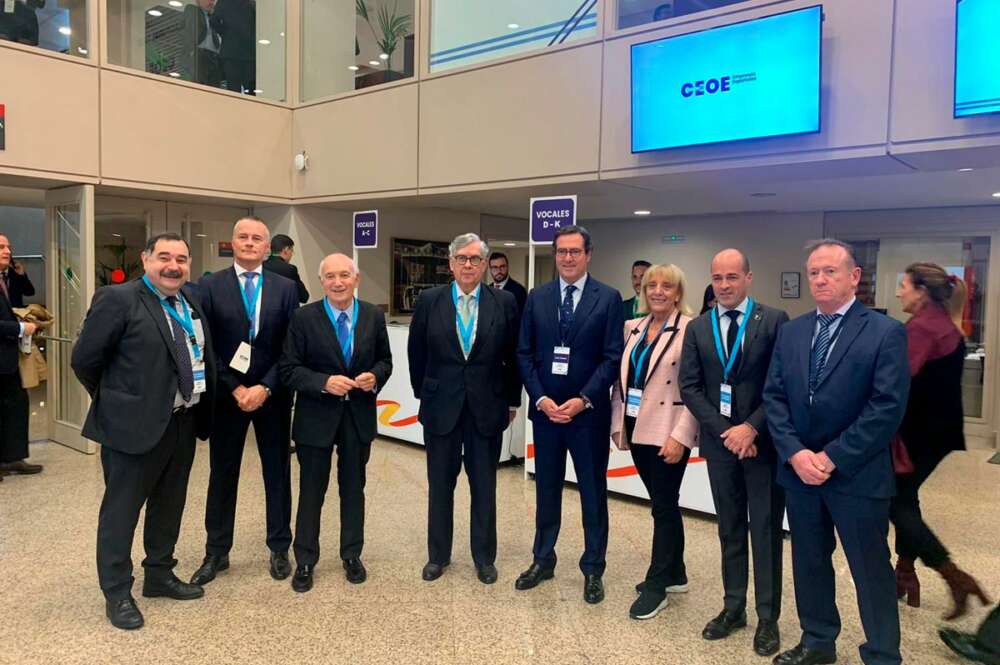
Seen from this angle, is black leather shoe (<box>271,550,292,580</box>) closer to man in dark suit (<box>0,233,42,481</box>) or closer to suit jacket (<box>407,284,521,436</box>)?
suit jacket (<box>407,284,521,436</box>)

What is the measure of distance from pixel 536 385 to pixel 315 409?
1075 millimetres

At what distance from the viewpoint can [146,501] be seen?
11.0ft

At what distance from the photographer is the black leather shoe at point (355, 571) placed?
11.8 feet

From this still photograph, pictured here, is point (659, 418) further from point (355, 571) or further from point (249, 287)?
point (249, 287)

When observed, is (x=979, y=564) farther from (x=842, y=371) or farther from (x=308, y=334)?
(x=308, y=334)

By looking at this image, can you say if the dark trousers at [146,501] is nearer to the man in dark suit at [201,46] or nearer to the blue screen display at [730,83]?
the blue screen display at [730,83]

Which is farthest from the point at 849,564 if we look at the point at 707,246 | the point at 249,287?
the point at 707,246

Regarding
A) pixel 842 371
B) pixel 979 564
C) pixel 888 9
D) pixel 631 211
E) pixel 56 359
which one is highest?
pixel 888 9

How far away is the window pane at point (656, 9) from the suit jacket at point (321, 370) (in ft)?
11.3

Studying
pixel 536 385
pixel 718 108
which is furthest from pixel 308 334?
pixel 718 108

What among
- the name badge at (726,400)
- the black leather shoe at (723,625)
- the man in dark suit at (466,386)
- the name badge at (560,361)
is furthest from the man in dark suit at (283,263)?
the black leather shoe at (723,625)

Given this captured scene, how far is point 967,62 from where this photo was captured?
3996 mm

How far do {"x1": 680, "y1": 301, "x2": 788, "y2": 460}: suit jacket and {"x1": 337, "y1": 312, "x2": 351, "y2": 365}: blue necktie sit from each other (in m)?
1.57

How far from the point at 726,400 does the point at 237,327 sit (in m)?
2.27
